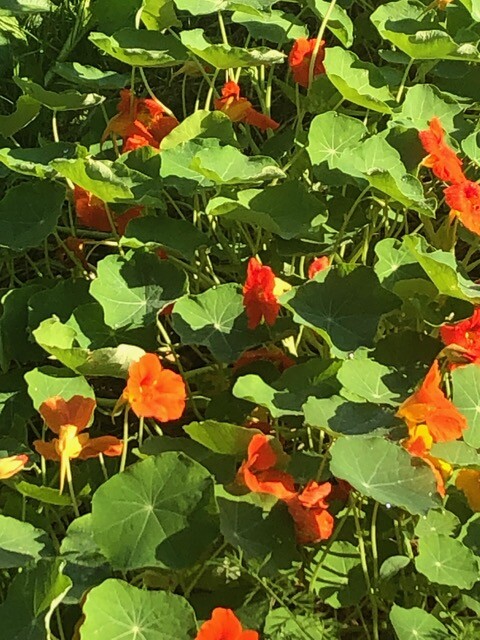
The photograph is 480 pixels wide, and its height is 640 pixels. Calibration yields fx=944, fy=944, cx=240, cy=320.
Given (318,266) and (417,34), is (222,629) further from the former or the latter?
(417,34)

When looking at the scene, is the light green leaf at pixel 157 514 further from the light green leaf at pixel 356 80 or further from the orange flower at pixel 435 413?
the light green leaf at pixel 356 80

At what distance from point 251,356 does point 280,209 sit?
0.77 ft

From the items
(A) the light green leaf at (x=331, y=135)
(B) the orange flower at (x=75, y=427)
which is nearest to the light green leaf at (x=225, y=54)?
(A) the light green leaf at (x=331, y=135)

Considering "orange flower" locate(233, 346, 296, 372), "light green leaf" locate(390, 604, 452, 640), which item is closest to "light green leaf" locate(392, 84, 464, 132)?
"orange flower" locate(233, 346, 296, 372)

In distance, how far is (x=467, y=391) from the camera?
126 cm

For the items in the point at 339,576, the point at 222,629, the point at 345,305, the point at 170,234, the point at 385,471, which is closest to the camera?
the point at 222,629

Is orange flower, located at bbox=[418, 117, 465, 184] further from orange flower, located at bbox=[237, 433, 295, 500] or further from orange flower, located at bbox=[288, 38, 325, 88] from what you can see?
orange flower, located at bbox=[237, 433, 295, 500]

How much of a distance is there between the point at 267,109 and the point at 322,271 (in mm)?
466

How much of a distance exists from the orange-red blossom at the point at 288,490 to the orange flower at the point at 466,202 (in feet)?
1.48

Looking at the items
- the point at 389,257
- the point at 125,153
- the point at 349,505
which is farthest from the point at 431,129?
the point at 349,505

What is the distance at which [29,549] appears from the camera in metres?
1.19

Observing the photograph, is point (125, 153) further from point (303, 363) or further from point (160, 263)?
point (303, 363)

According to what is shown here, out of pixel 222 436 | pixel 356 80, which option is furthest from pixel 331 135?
pixel 222 436

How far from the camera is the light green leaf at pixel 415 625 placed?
1.11 metres
